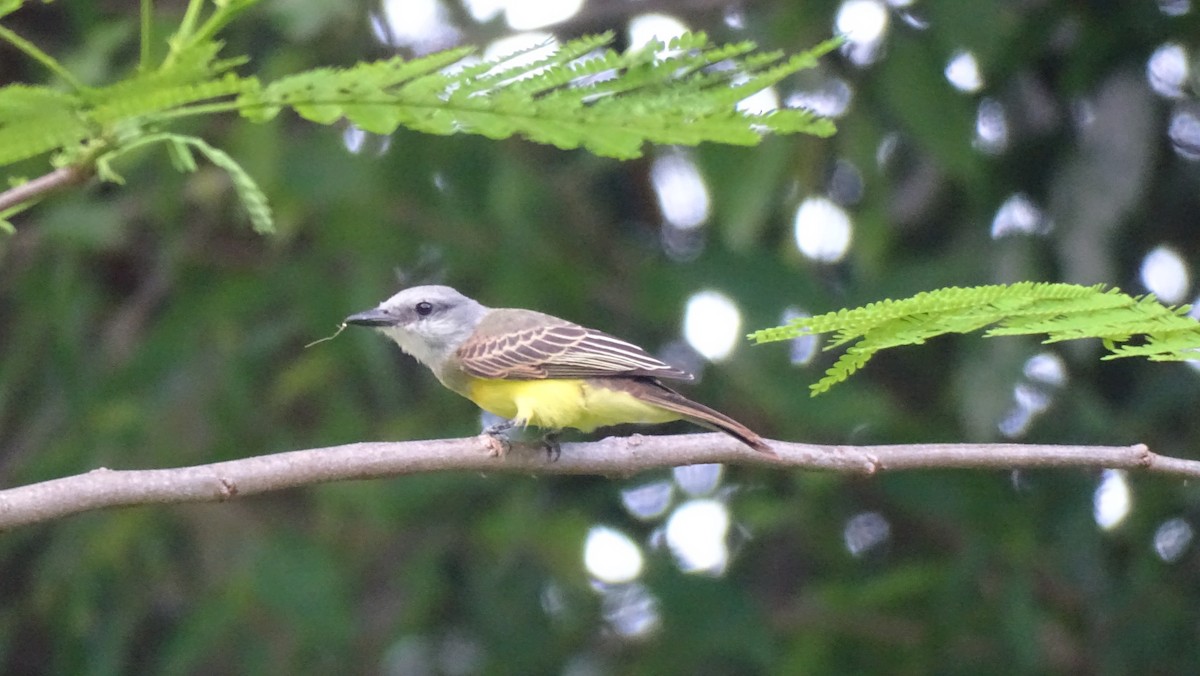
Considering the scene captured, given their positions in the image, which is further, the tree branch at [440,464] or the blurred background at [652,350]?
the blurred background at [652,350]

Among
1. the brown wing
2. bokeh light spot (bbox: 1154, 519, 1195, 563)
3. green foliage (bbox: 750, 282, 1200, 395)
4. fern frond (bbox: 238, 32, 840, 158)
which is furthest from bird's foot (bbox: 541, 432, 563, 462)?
bokeh light spot (bbox: 1154, 519, 1195, 563)

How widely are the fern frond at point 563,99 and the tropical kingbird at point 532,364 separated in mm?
1366

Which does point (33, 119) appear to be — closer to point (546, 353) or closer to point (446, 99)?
point (446, 99)

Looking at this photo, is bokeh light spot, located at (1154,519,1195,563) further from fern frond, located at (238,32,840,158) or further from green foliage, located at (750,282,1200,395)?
fern frond, located at (238,32,840,158)

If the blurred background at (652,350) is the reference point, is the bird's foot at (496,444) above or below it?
above

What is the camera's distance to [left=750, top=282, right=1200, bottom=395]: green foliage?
1.58 metres

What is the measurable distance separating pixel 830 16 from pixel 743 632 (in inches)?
77.6

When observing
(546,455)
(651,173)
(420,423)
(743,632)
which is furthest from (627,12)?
(546,455)

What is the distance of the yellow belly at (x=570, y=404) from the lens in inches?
126

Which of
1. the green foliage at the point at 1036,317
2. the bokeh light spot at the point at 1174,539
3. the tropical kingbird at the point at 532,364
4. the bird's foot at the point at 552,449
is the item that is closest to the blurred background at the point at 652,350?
the bokeh light spot at the point at 1174,539

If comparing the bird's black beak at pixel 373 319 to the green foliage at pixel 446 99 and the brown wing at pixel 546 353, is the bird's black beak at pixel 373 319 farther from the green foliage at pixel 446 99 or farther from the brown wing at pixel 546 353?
the green foliage at pixel 446 99

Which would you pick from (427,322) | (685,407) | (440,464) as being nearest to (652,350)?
(427,322)

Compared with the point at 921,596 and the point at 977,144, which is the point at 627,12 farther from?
the point at 921,596

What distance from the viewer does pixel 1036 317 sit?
164 cm
